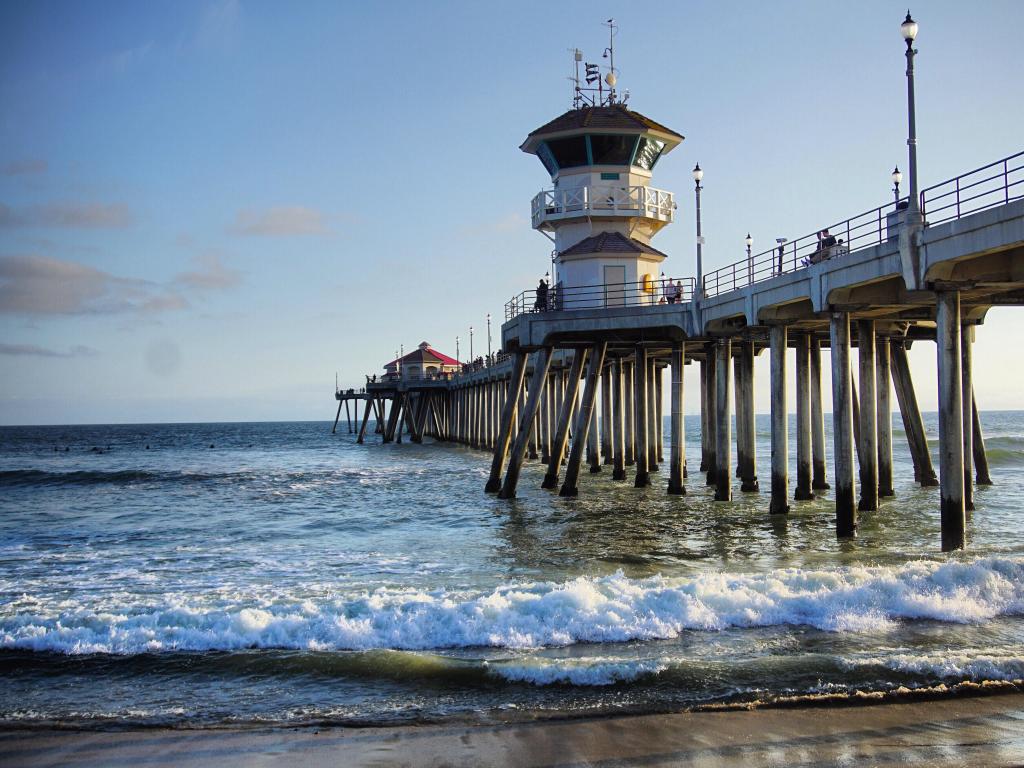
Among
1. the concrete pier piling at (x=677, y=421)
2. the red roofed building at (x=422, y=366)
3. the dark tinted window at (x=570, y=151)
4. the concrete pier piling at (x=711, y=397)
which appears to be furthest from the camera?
the red roofed building at (x=422, y=366)

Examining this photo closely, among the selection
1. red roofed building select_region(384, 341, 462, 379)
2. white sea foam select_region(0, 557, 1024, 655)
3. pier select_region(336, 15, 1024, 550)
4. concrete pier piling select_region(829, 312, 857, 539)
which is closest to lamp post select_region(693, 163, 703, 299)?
pier select_region(336, 15, 1024, 550)

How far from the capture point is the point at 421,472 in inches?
1636

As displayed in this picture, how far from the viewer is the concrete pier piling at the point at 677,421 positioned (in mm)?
25391

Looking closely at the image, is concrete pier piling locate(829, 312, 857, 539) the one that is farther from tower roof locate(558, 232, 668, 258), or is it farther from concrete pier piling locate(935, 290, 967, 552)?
tower roof locate(558, 232, 668, 258)

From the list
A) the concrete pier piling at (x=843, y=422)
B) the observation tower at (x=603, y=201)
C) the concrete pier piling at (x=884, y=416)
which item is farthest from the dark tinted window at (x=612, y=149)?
the concrete pier piling at (x=843, y=422)

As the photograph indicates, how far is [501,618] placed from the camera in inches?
463

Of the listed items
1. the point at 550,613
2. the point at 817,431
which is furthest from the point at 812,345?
the point at 550,613

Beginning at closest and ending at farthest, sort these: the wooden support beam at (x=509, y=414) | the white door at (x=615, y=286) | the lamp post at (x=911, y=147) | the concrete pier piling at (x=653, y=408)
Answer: the lamp post at (x=911, y=147) < the white door at (x=615, y=286) < the wooden support beam at (x=509, y=414) < the concrete pier piling at (x=653, y=408)

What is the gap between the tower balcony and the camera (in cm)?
2898

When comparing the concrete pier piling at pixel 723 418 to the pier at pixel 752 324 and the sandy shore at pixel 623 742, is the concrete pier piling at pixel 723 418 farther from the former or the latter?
the sandy shore at pixel 623 742

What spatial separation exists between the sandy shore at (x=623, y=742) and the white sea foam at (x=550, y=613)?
2.79 metres

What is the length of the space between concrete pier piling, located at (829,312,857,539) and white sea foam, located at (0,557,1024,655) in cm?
437

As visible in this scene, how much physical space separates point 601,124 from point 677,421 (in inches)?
392

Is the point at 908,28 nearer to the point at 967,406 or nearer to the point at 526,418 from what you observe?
the point at 967,406
